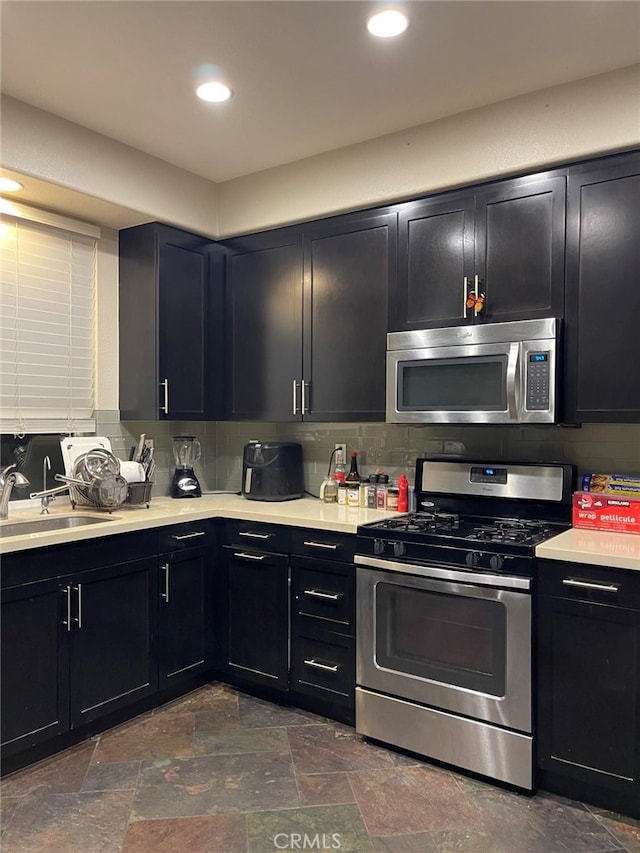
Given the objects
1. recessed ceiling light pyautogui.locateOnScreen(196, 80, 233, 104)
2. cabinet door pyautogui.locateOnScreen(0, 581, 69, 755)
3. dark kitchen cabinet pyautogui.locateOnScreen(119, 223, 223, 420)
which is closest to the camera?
cabinet door pyautogui.locateOnScreen(0, 581, 69, 755)

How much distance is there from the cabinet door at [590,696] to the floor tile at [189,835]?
109 cm

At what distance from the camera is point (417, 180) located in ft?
9.38

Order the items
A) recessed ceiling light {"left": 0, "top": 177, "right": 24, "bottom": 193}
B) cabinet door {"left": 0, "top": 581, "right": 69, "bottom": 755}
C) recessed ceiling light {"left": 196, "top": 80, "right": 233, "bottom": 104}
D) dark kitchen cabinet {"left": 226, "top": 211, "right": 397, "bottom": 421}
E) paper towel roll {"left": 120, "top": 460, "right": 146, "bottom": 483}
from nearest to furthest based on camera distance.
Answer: cabinet door {"left": 0, "top": 581, "right": 69, "bottom": 755} < recessed ceiling light {"left": 196, "top": 80, "right": 233, "bottom": 104} < recessed ceiling light {"left": 0, "top": 177, "right": 24, "bottom": 193} < dark kitchen cabinet {"left": 226, "top": 211, "right": 397, "bottom": 421} < paper towel roll {"left": 120, "top": 460, "right": 146, "bottom": 483}

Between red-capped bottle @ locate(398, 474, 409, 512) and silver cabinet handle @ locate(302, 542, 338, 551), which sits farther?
red-capped bottle @ locate(398, 474, 409, 512)

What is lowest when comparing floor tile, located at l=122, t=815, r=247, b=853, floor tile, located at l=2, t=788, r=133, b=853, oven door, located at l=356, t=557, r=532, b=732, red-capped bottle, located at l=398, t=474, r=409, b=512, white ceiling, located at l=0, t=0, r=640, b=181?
floor tile, located at l=122, t=815, r=247, b=853

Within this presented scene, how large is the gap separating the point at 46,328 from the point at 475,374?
210 cm

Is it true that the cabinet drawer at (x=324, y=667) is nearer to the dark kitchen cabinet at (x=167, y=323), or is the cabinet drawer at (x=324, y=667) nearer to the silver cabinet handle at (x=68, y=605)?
the silver cabinet handle at (x=68, y=605)

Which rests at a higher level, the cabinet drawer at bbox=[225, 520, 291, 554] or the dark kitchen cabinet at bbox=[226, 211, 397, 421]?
the dark kitchen cabinet at bbox=[226, 211, 397, 421]

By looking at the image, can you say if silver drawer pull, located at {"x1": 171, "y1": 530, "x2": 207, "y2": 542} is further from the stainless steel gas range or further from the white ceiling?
the white ceiling

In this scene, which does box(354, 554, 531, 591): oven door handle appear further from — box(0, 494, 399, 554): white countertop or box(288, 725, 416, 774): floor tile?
box(288, 725, 416, 774): floor tile

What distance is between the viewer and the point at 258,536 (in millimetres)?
3021

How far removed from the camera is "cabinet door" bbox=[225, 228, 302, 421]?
3318 mm

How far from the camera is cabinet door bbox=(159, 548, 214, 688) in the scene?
2.93 m

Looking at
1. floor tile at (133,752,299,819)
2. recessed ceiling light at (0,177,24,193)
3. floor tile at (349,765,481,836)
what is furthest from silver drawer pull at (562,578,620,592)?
recessed ceiling light at (0,177,24,193)
